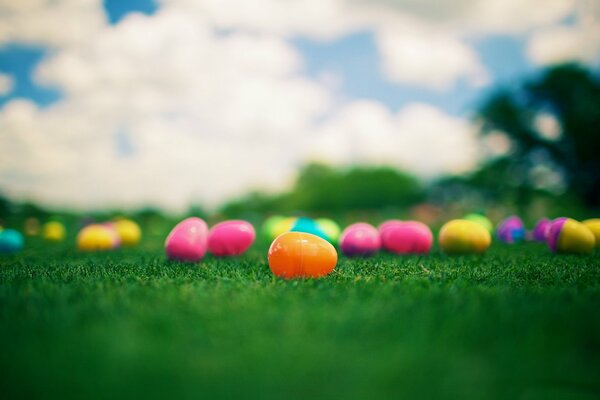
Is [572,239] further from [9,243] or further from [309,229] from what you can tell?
[9,243]

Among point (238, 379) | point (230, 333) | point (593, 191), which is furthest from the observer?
point (593, 191)

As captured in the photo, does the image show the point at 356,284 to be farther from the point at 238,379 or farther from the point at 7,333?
the point at 7,333

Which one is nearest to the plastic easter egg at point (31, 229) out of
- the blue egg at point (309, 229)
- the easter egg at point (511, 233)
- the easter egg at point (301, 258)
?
the blue egg at point (309, 229)

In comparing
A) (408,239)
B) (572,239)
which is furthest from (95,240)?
(572,239)

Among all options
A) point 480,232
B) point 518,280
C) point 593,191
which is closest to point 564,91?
point 593,191

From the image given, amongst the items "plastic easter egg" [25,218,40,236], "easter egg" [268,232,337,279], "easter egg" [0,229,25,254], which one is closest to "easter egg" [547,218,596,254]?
"easter egg" [268,232,337,279]

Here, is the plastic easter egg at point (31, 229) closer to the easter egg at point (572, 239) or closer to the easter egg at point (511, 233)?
the easter egg at point (511, 233)

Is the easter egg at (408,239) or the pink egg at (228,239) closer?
the pink egg at (228,239)
